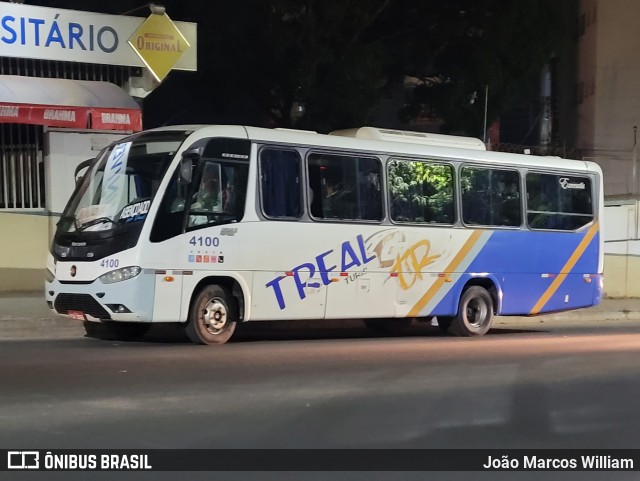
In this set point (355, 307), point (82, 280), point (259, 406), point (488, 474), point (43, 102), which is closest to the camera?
point (488, 474)

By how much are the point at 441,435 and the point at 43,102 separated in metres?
11.3

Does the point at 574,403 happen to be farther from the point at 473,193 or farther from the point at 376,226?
the point at 473,193

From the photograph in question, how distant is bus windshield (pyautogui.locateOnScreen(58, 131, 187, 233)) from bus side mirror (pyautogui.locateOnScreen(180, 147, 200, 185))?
17 centimetres

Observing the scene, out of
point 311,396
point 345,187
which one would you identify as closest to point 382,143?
point 345,187

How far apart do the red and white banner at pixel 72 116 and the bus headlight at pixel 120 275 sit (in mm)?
5518

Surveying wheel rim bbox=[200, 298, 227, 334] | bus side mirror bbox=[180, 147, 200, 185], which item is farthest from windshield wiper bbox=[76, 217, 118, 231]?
wheel rim bbox=[200, 298, 227, 334]

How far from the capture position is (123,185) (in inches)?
446

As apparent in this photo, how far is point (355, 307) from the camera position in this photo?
1307cm

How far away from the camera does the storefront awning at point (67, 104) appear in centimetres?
1518

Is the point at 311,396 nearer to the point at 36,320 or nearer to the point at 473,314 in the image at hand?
the point at 36,320

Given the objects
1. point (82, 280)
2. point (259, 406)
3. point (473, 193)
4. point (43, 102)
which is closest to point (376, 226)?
point (473, 193)

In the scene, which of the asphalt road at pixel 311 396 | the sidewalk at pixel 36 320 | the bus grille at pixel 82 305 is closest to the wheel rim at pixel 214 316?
the asphalt road at pixel 311 396

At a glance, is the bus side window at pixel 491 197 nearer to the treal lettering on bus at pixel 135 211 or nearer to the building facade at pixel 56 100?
the treal lettering on bus at pixel 135 211

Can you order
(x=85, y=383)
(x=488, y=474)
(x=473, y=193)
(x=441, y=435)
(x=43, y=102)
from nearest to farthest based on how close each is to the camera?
(x=488, y=474) → (x=441, y=435) → (x=85, y=383) → (x=473, y=193) → (x=43, y=102)
